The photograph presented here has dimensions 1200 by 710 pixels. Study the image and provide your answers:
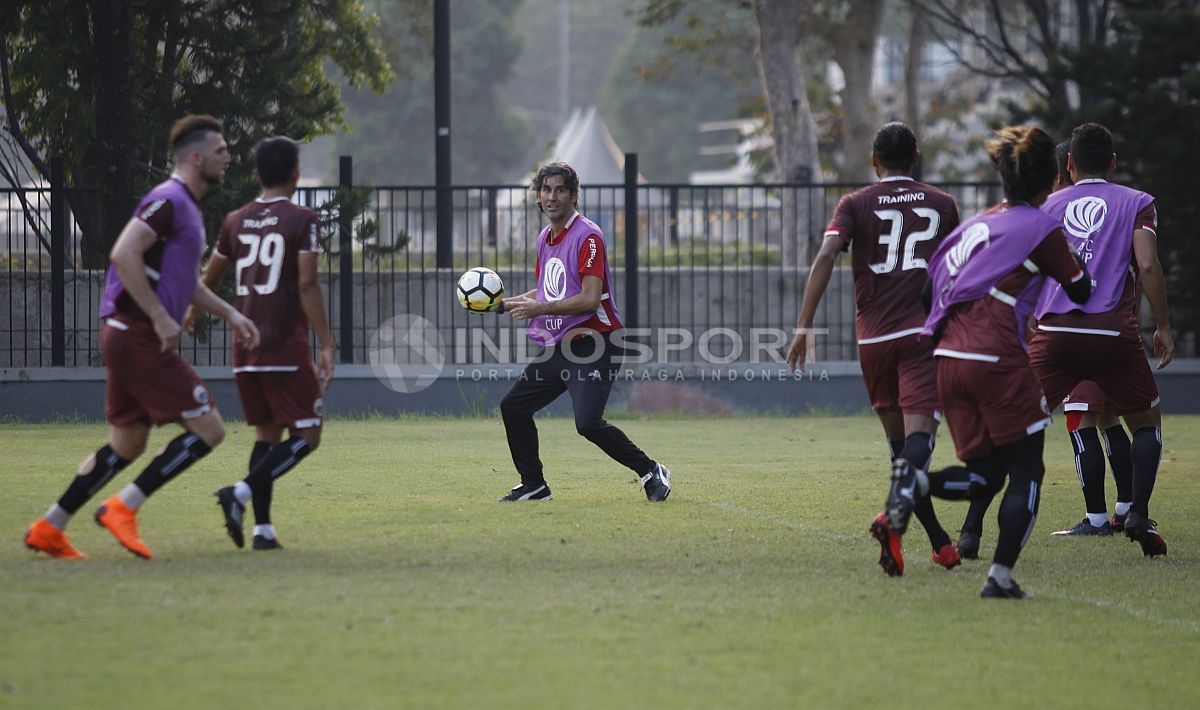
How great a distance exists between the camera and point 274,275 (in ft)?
23.1

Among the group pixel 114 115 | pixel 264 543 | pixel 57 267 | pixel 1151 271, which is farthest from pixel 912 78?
pixel 264 543

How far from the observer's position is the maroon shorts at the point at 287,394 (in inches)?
278

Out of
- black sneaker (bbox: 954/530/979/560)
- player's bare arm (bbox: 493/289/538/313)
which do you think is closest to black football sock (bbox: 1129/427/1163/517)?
black sneaker (bbox: 954/530/979/560)

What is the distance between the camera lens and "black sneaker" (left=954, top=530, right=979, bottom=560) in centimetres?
745

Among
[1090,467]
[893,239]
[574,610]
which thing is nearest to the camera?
[574,610]

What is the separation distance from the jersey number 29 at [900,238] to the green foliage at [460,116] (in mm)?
58900

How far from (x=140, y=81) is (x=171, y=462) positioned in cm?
997

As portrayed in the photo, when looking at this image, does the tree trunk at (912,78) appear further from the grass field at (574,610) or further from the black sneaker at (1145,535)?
the black sneaker at (1145,535)

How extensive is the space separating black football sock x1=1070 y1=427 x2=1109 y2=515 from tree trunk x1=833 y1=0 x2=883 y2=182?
A: 70.4ft

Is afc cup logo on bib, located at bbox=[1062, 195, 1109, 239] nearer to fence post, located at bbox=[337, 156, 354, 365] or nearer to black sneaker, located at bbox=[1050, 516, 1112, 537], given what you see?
Result: black sneaker, located at bbox=[1050, 516, 1112, 537]

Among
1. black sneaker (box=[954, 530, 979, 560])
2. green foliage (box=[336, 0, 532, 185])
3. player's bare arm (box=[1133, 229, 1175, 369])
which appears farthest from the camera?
green foliage (box=[336, 0, 532, 185])

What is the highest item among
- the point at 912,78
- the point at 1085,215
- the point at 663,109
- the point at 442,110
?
the point at 663,109

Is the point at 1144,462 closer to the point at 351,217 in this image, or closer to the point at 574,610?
the point at 574,610

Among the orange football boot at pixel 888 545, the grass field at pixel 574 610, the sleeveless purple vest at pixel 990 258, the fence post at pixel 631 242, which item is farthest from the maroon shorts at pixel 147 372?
the fence post at pixel 631 242
